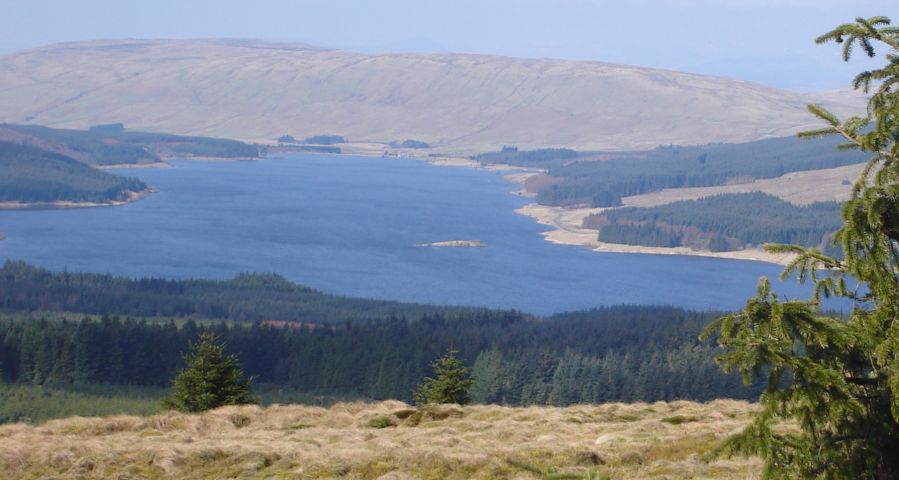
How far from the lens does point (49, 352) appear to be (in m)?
84.0

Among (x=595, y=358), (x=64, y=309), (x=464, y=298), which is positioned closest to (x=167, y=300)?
(x=64, y=309)

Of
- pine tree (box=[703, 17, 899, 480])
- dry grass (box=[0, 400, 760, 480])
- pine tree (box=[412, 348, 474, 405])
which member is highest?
pine tree (box=[703, 17, 899, 480])

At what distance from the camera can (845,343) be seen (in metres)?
13.9

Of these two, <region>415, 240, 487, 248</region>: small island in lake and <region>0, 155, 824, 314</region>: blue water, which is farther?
<region>415, 240, 487, 248</region>: small island in lake

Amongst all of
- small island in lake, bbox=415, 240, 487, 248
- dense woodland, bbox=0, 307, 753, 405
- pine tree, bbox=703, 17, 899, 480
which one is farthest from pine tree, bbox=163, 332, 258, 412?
small island in lake, bbox=415, 240, 487, 248

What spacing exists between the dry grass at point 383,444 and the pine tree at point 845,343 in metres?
3.97

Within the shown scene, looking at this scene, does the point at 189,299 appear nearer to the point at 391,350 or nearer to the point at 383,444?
the point at 391,350

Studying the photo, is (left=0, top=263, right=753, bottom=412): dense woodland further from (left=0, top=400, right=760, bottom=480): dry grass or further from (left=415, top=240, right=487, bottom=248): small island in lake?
(left=415, top=240, right=487, bottom=248): small island in lake

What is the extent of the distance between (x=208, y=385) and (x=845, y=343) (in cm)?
2672

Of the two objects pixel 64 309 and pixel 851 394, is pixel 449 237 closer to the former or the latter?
pixel 64 309

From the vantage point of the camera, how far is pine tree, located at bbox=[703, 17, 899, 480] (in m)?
13.6

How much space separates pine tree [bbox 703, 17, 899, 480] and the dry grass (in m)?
3.97

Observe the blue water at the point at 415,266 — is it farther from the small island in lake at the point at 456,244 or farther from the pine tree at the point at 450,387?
the pine tree at the point at 450,387

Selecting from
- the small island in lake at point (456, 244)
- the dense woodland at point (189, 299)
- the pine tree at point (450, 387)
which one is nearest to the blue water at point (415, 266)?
the small island in lake at point (456, 244)
